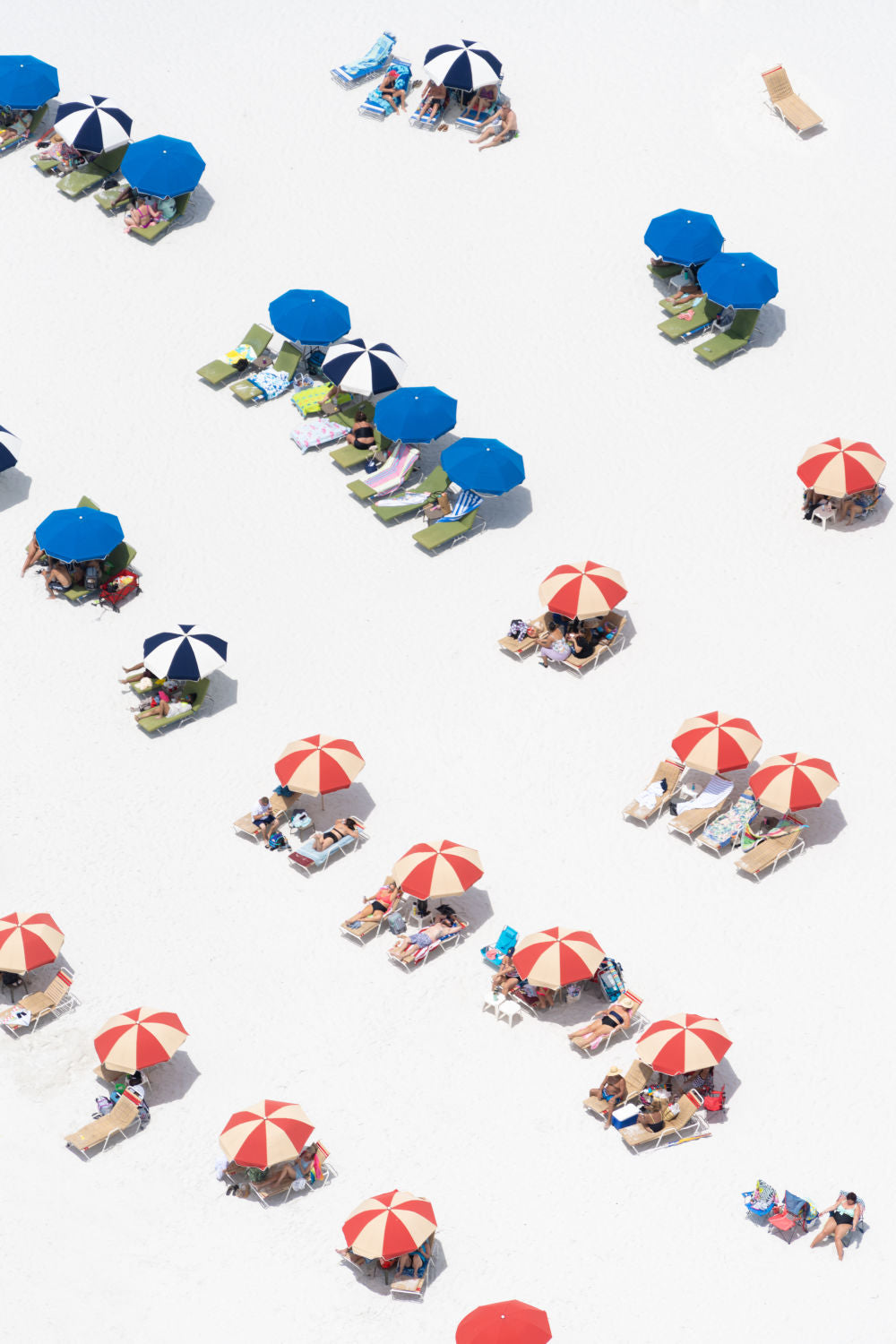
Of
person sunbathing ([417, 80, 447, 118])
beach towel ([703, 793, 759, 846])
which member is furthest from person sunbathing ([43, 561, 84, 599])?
person sunbathing ([417, 80, 447, 118])

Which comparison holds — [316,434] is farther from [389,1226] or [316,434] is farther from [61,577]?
[389,1226]

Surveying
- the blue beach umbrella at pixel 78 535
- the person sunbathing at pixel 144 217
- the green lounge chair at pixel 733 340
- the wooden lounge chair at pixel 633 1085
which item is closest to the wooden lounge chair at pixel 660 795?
the wooden lounge chair at pixel 633 1085

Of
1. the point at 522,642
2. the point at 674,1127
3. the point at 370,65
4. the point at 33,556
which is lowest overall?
the point at 674,1127

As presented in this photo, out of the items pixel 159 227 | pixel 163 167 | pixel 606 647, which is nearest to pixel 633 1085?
pixel 606 647

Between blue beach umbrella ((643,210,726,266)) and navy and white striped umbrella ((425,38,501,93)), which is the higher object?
navy and white striped umbrella ((425,38,501,93))

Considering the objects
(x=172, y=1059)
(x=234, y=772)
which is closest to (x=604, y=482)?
(x=234, y=772)

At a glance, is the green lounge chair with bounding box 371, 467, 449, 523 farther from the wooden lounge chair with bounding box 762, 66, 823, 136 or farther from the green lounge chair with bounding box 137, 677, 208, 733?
the wooden lounge chair with bounding box 762, 66, 823, 136
